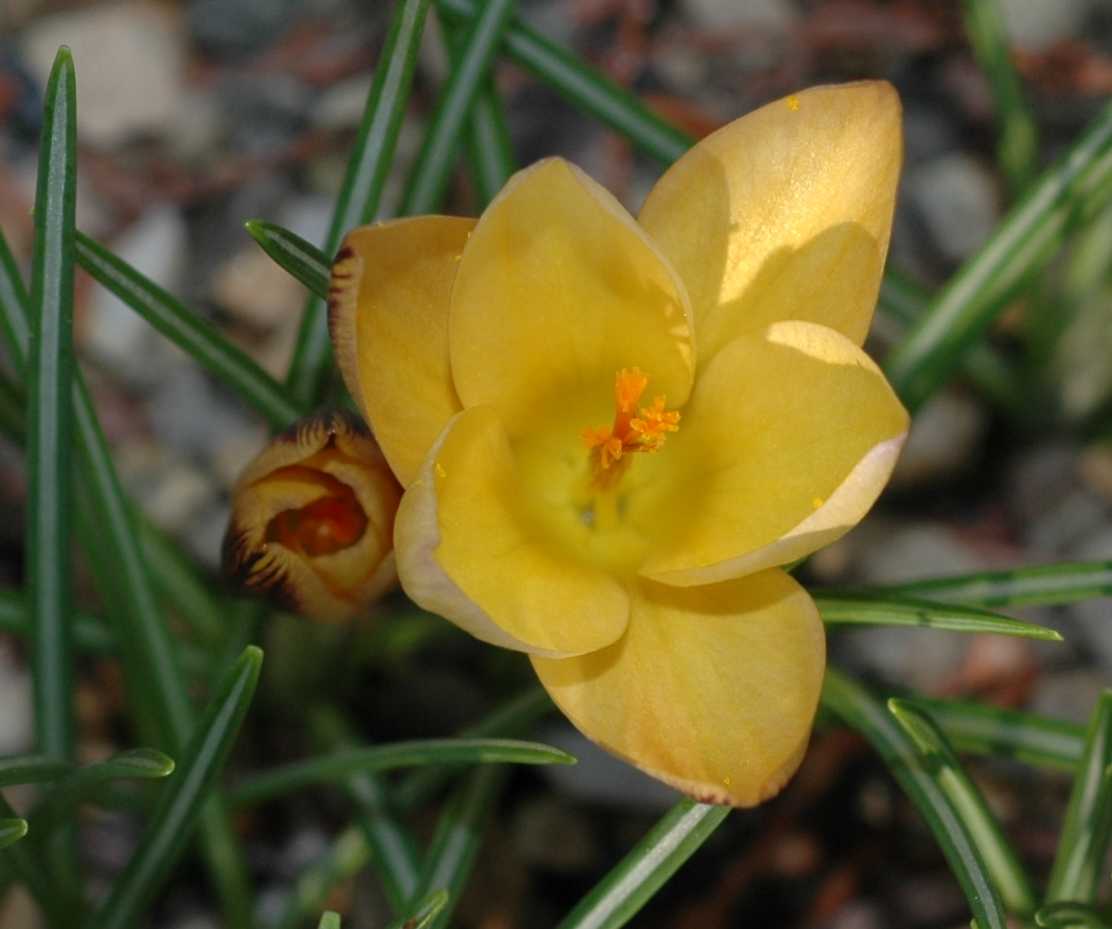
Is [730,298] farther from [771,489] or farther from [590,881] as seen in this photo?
[590,881]

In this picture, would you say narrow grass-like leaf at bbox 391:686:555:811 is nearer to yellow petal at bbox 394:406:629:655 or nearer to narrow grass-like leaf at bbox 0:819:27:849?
yellow petal at bbox 394:406:629:655

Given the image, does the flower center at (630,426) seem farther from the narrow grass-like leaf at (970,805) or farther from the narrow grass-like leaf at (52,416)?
the narrow grass-like leaf at (52,416)

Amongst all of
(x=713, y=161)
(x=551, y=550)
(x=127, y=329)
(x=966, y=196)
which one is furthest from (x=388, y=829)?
(x=966, y=196)

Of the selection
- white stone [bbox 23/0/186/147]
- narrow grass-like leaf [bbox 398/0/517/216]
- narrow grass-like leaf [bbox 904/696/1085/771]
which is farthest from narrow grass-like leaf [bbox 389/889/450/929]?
white stone [bbox 23/0/186/147]

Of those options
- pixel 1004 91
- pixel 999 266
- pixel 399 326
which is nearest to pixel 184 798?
pixel 399 326

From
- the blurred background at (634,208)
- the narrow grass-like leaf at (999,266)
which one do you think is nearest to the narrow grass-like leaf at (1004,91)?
the blurred background at (634,208)

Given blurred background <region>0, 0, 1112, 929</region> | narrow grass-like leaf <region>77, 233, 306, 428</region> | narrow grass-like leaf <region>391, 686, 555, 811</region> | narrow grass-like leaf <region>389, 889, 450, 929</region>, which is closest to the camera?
narrow grass-like leaf <region>389, 889, 450, 929</region>
